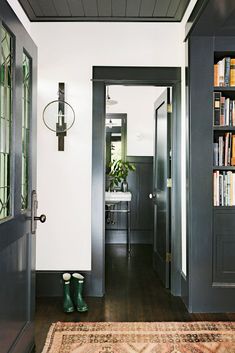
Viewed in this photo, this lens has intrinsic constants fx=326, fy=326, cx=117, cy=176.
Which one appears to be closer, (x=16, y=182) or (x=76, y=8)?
(x=16, y=182)

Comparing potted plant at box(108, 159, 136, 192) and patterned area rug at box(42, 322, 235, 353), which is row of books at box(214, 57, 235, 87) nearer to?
patterned area rug at box(42, 322, 235, 353)

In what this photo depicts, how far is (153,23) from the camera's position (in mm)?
3256

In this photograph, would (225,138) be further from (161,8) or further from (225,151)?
(161,8)

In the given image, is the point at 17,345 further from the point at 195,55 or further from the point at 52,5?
the point at 52,5

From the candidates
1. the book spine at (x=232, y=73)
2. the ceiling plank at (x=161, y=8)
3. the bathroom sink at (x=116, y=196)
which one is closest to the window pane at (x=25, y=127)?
the ceiling plank at (x=161, y=8)

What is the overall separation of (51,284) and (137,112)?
3.36 metres

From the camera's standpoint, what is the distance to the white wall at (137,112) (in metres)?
5.54

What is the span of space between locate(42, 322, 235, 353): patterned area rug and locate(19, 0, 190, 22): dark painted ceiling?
2716 mm

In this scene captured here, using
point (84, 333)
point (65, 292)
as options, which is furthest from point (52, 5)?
point (84, 333)

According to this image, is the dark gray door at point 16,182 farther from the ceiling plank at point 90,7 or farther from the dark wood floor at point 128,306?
the ceiling plank at point 90,7

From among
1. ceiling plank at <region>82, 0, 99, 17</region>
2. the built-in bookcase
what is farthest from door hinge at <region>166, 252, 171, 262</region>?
ceiling plank at <region>82, 0, 99, 17</region>

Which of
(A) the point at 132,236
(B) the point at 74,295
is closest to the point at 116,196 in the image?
(A) the point at 132,236

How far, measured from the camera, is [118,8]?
2994mm

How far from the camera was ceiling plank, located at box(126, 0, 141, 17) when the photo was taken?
289 cm
